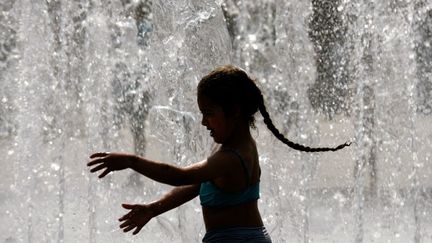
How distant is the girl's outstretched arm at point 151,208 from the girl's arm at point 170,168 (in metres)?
0.12

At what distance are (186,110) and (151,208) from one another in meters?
3.47

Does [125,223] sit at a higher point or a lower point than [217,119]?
lower

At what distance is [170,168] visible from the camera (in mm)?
2494

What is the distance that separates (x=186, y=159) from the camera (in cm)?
592

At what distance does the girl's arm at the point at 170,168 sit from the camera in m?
2.39

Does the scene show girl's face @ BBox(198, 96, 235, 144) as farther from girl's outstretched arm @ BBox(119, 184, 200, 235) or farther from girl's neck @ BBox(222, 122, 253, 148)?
girl's outstretched arm @ BBox(119, 184, 200, 235)

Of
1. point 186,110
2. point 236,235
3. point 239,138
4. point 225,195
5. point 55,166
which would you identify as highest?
point 186,110

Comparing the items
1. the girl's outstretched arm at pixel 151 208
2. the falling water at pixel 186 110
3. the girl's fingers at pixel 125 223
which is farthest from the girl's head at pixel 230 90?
the falling water at pixel 186 110

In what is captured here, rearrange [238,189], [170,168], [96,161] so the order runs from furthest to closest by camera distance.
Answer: [238,189], [170,168], [96,161]

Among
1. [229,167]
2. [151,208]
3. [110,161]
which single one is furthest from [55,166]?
[110,161]

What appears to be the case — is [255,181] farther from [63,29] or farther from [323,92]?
[323,92]

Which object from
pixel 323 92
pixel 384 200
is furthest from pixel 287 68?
pixel 323 92

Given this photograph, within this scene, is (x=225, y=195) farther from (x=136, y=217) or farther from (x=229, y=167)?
(x=136, y=217)

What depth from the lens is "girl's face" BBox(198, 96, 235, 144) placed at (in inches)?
104
